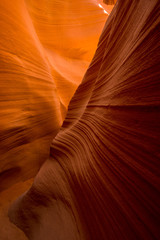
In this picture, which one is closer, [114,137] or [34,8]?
[114,137]

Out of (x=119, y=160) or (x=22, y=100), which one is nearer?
(x=119, y=160)

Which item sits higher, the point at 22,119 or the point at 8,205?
the point at 22,119

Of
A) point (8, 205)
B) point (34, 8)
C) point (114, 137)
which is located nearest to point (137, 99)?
point (114, 137)

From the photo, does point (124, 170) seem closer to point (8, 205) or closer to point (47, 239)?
point (47, 239)

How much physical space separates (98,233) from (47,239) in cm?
51

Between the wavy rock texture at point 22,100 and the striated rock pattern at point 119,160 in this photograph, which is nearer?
the striated rock pattern at point 119,160

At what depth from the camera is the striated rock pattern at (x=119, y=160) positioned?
53 cm

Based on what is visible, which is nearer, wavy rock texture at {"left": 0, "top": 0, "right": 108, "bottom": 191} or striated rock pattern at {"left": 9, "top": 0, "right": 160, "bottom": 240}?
striated rock pattern at {"left": 9, "top": 0, "right": 160, "bottom": 240}

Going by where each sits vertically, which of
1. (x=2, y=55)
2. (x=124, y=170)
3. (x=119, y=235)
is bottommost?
(x=119, y=235)

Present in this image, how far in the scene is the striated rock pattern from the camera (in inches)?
20.8

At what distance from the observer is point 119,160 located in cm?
66

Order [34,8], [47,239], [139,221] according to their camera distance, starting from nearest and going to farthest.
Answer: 1. [139,221]
2. [47,239]
3. [34,8]

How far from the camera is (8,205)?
179 cm

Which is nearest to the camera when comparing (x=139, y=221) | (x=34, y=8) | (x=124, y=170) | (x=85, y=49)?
(x=139, y=221)
